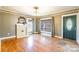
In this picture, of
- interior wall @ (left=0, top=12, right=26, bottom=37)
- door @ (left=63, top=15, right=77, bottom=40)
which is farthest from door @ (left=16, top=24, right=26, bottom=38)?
door @ (left=63, top=15, right=77, bottom=40)

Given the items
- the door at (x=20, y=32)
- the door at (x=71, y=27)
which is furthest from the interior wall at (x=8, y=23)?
the door at (x=71, y=27)

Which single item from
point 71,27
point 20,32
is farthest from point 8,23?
point 71,27

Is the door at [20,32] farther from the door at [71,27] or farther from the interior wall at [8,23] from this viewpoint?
the door at [71,27]

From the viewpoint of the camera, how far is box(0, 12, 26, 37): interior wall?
3.25m

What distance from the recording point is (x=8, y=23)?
384 centimetres

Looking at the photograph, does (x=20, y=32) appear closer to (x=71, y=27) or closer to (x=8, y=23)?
(x=8, y=23)

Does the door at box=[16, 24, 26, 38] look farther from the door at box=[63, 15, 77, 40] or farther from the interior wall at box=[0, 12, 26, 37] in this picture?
the door at box=[63, 15, 77, 40]

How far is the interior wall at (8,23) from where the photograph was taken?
3247 mm

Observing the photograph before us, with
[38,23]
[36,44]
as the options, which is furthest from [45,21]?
[36,44]

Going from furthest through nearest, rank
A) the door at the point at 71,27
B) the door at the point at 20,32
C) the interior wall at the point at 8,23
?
the door at the point at 20,32 → the interior wall at the point at 8,23 → the door at the point at 71,27
